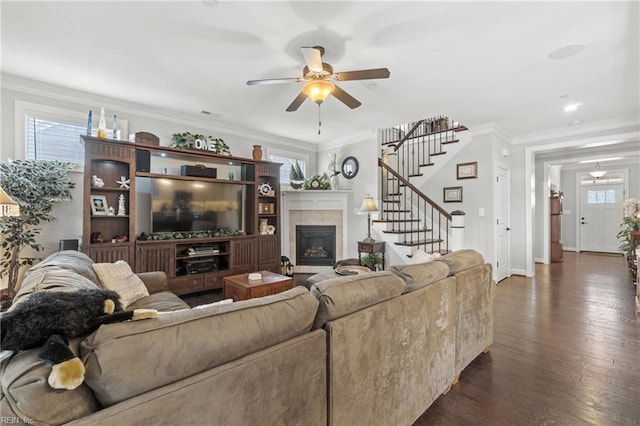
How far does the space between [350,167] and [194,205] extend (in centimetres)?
298

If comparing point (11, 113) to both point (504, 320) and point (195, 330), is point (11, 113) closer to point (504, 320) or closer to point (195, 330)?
point (195, 330)

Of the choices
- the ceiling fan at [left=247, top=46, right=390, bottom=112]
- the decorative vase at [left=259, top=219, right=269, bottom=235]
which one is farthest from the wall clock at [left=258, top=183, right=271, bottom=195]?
the ceiling fan at [left=247, top=46, right=390, bottom=112]

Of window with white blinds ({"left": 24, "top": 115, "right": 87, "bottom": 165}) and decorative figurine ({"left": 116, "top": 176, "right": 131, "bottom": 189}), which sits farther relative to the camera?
decorative figurine ({"left": 116, "top": 176, "right": 131, "bottom": 189})

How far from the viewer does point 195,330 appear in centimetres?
89

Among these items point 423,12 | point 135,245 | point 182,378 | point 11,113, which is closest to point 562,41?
point 423,12

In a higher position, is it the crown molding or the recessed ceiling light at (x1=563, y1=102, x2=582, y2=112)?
the recessed ceiling light at (x1=563, y1=102, x2=582, y2=112)

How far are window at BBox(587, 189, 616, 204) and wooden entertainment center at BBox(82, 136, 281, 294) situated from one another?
8.99m

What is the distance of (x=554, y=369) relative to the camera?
7.22 ft

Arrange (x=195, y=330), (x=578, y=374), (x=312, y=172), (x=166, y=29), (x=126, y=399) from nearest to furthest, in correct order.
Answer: (x=126, y=399), (x=195, y=330), (x=578, y=374), (x=166, y=29), (x=312, y=172)

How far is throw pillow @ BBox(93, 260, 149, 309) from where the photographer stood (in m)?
Result: 2.23

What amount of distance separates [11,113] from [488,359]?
551 cm

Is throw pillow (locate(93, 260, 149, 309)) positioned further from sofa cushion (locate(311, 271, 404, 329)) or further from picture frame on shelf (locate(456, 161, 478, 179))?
picture frame on shelf (locate(456, 161, 478, 179))

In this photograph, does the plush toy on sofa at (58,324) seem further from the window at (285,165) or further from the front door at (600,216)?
the front door at (600,216)

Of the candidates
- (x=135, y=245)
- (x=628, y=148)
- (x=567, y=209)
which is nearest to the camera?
(x=135, y=245)
